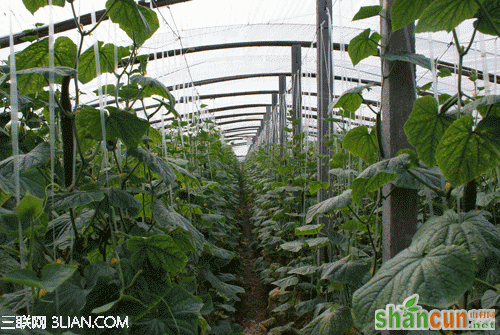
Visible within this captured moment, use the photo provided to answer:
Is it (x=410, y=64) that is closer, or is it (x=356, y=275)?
(x=410, y=64)

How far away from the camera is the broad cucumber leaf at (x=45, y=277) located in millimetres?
604

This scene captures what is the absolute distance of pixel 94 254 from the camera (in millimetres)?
1163

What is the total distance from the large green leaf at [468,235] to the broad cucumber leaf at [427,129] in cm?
17

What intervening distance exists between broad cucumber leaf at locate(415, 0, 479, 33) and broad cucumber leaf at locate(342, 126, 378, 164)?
18.3 inches

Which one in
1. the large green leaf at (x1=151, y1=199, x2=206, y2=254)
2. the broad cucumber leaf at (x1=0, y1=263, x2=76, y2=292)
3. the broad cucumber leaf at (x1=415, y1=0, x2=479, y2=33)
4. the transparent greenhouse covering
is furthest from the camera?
the transparent greenhouse covering

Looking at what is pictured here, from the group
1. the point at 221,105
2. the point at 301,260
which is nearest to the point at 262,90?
the point at 221,105

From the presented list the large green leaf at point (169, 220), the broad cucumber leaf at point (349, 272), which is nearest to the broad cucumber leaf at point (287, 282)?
the broad cucumber leaf at point (349, 272)

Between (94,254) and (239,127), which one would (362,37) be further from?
(239,127)

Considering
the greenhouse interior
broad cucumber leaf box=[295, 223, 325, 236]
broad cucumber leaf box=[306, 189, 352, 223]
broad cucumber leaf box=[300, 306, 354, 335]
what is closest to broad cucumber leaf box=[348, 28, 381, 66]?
the greenhouse interior

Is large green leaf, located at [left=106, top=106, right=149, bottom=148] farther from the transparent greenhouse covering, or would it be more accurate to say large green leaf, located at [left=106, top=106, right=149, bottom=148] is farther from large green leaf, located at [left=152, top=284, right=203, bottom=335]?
the transparent greenhouse covering

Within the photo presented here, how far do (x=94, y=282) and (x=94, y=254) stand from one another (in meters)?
0.31

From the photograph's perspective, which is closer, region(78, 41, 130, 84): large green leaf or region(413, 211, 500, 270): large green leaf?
region(413, 211, 500, 270): large green leaf

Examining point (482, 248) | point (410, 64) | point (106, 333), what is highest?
point (410, 64)

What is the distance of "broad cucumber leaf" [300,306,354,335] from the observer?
4.08ft
